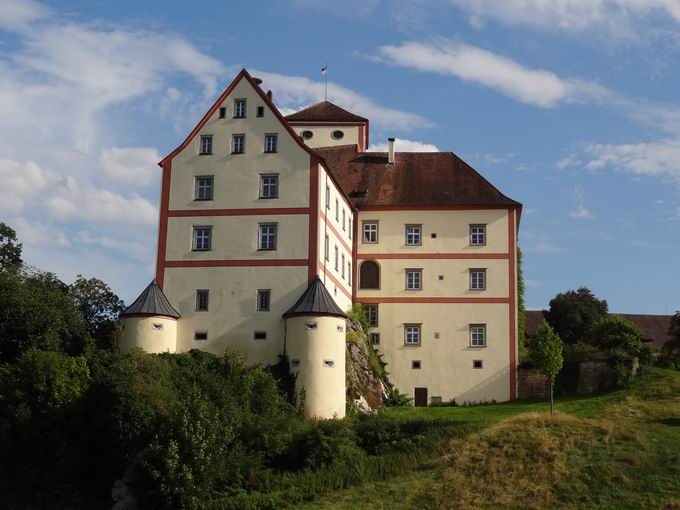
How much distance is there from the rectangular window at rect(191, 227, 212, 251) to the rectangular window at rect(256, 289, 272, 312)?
3416 mm

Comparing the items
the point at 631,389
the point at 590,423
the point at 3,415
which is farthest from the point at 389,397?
the point at 3,415

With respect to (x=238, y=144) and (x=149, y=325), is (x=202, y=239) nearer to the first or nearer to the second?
(x=238, y=144)

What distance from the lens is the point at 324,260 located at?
50.9 m

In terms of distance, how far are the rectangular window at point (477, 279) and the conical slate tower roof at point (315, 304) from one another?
37.5 ft

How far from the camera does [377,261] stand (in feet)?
191

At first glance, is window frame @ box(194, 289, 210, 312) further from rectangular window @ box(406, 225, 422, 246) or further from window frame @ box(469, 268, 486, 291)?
window frame @ box(469, 268, 486, 291)

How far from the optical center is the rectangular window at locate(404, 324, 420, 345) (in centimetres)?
5681

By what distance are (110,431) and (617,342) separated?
27210 millimetres

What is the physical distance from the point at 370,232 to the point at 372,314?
4.60 metres

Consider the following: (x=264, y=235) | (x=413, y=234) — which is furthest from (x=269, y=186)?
(x=413, y=234)

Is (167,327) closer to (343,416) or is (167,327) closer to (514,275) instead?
(343,416)

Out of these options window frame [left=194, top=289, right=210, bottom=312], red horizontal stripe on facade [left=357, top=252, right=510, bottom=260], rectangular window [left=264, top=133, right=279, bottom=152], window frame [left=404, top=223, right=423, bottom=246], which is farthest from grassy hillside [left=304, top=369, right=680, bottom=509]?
window frame [left=404, top=223, right=423, bottom=246]

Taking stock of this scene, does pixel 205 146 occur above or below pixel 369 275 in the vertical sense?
above

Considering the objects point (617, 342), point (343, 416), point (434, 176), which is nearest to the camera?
point (343, 416)
